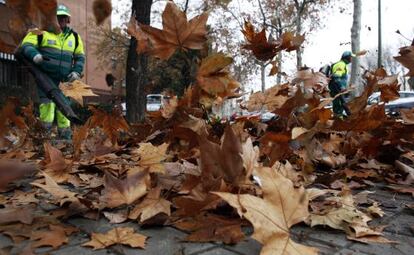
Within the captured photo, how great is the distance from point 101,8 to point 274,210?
74 centimetres

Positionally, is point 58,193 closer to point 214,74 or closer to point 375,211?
point 214,74

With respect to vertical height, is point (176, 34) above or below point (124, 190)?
above

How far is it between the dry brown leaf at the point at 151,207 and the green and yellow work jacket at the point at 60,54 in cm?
461

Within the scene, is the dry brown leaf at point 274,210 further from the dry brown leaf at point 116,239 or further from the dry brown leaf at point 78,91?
the dry brown leaf at point 78,91

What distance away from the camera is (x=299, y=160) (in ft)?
6.42

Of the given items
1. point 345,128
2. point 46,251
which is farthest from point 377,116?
point 46,251

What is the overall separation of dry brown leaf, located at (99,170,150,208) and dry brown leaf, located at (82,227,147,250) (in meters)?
0.15

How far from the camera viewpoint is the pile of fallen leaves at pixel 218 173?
108 centimetres

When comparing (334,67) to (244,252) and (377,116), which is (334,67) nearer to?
(377,116)

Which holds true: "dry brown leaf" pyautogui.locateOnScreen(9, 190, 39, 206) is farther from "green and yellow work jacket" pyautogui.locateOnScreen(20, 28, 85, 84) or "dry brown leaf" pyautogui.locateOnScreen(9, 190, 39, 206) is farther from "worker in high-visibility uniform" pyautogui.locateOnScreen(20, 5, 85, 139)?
"green and yellow work jacket" pyautogui.locateOnScreen(20, 28, 85, 84)

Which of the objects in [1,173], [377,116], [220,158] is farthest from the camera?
[377,116]

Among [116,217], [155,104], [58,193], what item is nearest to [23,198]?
[58,193]

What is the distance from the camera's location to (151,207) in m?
1.31

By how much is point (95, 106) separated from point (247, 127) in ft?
2.67
